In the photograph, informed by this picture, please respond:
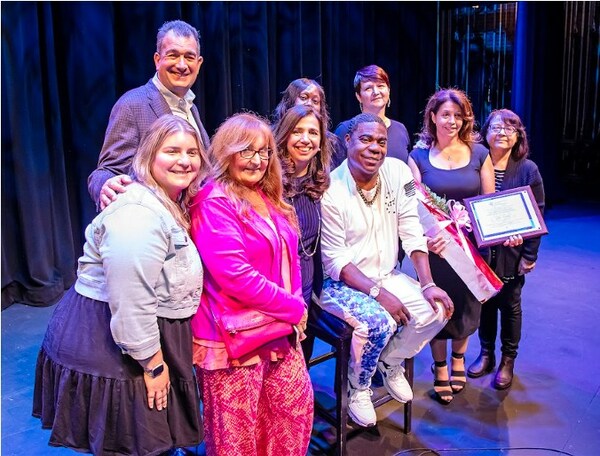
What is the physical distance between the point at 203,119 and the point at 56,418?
3.90 m

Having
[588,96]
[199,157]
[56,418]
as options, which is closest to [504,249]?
[199,157]

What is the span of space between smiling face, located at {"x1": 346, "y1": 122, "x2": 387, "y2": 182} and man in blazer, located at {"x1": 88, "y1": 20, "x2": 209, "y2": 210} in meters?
0.65

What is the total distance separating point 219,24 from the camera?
206 inches

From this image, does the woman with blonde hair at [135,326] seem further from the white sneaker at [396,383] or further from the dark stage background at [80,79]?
the dark stage background at [80,79]

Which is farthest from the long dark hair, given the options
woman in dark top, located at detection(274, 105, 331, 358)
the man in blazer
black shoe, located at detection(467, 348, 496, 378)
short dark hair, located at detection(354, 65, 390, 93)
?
black shoe, located at detection(467, 348, 496, 378)

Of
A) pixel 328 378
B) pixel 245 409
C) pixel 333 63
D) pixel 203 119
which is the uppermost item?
pixel 333 63

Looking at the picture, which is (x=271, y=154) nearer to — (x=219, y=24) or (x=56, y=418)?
(x=56, y=418)

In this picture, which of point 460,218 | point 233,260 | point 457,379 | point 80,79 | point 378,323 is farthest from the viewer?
point 80,79

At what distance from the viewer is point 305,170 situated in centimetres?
246

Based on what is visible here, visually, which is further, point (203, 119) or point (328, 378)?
point (203, 119)

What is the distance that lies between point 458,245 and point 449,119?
0.63m

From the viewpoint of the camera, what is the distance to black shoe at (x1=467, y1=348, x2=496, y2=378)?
10.8 ft

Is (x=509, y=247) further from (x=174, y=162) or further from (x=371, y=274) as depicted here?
(x=174, y=162)

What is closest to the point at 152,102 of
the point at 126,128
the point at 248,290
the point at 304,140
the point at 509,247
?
the point at 126,128
